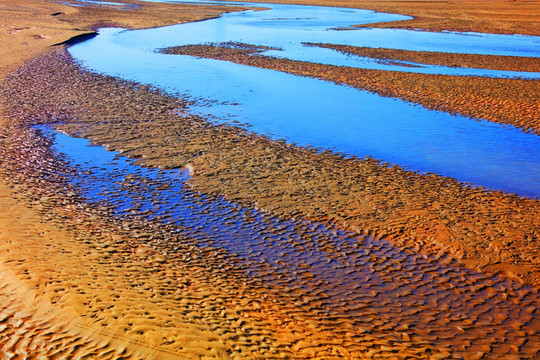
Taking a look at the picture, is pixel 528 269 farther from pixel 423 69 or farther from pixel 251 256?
pixel 423 69

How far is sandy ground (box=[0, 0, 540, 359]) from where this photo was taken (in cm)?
607

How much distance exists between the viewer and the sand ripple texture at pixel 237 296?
609 centimetres

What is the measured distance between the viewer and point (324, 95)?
70.3ft

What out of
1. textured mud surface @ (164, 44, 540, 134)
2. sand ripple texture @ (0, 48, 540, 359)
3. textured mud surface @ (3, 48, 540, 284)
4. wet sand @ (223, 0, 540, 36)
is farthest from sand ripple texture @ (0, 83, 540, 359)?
wet sand @ (223, 0, 540, 36)

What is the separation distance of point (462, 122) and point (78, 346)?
A: 15.7 m

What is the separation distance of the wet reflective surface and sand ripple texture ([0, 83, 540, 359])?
23mm

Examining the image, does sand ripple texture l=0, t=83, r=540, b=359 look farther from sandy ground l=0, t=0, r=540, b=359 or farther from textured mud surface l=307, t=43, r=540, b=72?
textured mud surface l=307, t=43, r=540, b=72

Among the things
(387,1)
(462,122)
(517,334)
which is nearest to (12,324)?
(517,334)

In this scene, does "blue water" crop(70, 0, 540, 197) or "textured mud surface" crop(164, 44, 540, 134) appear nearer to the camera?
"blue water" crop(70, 0, 540, 197)

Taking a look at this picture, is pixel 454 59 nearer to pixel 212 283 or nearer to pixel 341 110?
pixel 341 110

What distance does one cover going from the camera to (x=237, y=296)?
7.30 m

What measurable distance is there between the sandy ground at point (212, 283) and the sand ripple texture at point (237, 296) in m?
0.02

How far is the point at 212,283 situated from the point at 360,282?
247cm

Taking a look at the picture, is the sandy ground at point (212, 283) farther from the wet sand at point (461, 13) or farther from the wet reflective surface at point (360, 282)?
the wet sand at point (461, 13)
